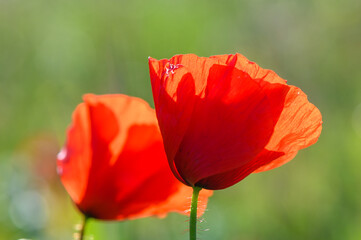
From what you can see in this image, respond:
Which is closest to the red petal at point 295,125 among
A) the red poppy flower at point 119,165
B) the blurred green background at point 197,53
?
the red poppy flower at point 119,165

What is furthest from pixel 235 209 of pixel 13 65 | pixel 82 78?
pixel 13 65

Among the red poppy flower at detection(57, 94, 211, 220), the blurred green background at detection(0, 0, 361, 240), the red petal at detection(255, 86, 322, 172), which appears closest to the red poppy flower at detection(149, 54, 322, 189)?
the red petal at detection(255, 86, 322, 172)

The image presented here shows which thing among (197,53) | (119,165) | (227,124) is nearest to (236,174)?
(227,124)

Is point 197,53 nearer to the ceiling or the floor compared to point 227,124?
nearer to the ceiling

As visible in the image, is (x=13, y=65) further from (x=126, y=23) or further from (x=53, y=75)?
(x=126, y=23)

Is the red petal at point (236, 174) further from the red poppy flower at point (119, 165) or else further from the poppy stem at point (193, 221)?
the red poppy flower at point (119, 165)

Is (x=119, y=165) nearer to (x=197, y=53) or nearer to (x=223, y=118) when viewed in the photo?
(x=223, y=118)

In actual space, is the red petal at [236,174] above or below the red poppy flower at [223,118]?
below
